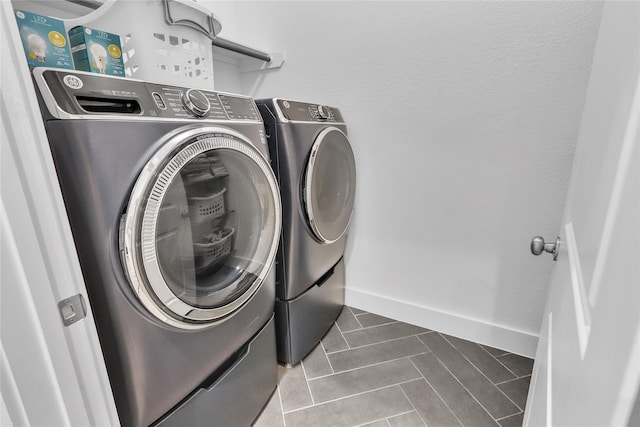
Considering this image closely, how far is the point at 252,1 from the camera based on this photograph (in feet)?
6.21

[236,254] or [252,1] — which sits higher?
[252,1]

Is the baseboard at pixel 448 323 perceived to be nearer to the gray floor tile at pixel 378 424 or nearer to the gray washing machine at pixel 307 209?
the gray washing machine at pixel 307 209

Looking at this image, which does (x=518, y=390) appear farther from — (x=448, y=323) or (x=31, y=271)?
(x=31, y=271)

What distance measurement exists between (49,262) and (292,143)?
90 cm

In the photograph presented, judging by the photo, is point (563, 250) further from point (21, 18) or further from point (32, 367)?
point (21, 18)

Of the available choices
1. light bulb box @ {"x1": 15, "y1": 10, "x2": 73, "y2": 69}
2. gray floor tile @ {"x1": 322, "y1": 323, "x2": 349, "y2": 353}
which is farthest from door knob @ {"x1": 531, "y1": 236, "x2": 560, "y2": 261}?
light bulb box @ {"x1": 15, "y1": 10, "x2": 73, "y2": 69}

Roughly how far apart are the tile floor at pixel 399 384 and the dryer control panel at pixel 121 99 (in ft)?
3.92

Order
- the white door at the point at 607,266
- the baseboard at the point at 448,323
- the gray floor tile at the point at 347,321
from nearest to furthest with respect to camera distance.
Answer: the white door at the point at 607,266
the baseboard at the point at 448,323
the gray floor tile at the point at 347,321

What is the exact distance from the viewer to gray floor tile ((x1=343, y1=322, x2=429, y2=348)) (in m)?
1.70

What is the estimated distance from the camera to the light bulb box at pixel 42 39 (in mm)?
655

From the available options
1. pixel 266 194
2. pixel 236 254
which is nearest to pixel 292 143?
pixel 266 194

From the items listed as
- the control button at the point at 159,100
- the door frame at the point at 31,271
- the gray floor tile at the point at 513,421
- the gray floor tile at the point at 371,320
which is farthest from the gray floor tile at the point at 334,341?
the control button at the point at 159,100

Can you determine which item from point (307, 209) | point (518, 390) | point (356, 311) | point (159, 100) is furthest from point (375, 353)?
point (159, 100)

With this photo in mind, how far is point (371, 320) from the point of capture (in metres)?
1.88
